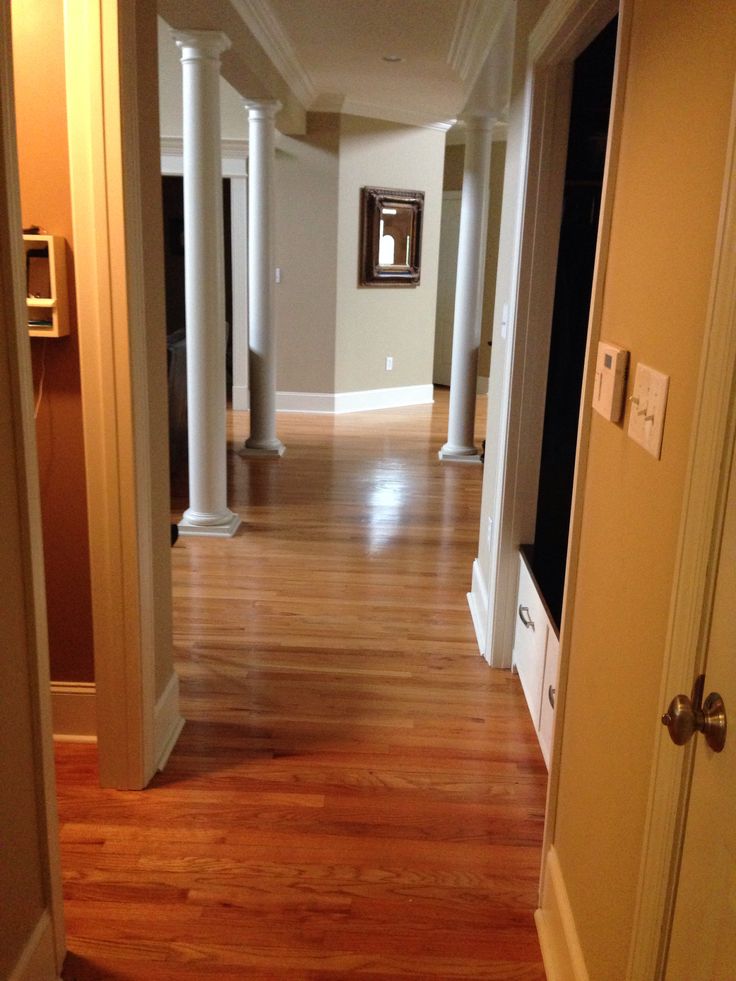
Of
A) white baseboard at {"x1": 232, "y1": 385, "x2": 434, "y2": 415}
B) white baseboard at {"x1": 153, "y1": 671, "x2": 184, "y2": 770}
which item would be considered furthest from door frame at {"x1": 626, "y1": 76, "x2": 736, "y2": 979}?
white baseboard at {"x1": 232, "y1": 385, "x2": 434, "y2": 415}

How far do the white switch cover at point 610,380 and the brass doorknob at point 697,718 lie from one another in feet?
1.90

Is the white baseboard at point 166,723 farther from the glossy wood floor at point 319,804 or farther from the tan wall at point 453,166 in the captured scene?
the tan wall at point 453,166

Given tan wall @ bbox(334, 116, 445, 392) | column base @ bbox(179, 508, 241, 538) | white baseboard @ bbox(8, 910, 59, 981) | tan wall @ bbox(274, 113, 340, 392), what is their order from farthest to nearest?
1. tan wall @ bbox(334, 116, 445, 392)
2. tan wall @ bbox(274, 113, 340, 392)
3. column base @ bbox(179, 508, 241, 538)
4. white baseboard @ bbox(8, 910, 59, 981)

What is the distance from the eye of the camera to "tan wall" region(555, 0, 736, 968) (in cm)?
115

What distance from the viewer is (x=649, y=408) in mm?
1326

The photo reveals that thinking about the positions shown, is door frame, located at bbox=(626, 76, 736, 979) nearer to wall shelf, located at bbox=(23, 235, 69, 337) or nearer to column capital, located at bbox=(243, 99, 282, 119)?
wall shelf, located at bbox=(23, 235, 69, 337)

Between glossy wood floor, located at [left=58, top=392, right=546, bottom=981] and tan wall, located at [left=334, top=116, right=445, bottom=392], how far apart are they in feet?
13.1

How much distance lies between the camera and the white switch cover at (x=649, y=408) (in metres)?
1.27

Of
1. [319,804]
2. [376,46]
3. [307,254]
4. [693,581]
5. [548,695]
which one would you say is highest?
[376,46]

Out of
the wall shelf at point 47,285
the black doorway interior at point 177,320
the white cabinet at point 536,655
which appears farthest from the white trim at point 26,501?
the black doorway interior at point 177,320

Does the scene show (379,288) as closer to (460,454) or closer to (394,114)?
(394,114)

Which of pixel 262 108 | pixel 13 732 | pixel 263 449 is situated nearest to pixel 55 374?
pixel 13 732

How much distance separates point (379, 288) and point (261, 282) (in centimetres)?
201

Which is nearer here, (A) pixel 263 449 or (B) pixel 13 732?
(B) pixel 13 732
